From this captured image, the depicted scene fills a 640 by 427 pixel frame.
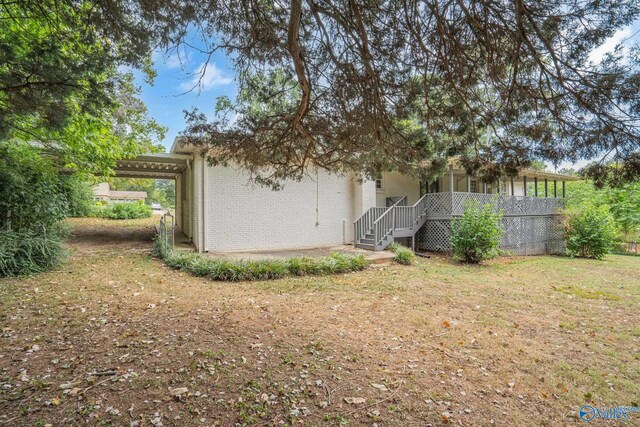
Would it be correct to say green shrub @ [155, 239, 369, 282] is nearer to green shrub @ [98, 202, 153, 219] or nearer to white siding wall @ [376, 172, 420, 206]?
white siding wall @ [376, 172, 420, 206]

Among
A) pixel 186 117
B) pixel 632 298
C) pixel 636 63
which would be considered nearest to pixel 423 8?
pixel 636 63

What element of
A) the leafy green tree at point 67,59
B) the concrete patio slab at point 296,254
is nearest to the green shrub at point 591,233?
the concrete patio slab at point 296,254

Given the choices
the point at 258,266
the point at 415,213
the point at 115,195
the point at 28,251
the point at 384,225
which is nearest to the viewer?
the point at 28,251

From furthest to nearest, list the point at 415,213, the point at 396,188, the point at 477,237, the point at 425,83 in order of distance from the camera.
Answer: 1. the point at 396,188
2. the point at 415,213
3. the point at 477,237
4. the point at 425,83

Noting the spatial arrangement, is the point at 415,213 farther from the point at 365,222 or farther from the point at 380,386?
the point at 380,386

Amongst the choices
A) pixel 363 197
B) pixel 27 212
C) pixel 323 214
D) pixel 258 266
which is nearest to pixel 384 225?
pixel 363 197

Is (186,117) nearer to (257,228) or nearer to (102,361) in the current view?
(102,361)

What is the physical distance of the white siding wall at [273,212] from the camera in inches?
417

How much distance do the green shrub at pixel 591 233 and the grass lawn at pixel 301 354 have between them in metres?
7.53

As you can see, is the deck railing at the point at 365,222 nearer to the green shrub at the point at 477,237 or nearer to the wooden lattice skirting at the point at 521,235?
the wooden lattice skirting at the point at 521,235

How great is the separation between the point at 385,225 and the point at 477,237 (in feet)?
9.70

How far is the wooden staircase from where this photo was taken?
11450 mm

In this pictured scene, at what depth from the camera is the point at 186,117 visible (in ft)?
16.4

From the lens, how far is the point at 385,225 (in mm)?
11617
